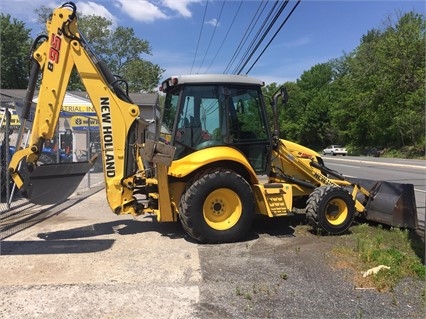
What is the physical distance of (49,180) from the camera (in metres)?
7.25

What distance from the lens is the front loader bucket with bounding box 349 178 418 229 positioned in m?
7.16

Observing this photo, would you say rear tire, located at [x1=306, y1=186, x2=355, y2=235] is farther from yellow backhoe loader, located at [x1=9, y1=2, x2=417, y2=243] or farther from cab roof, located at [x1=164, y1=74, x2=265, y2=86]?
cab roof, located at [x1=164, y1=74, x2=265, y2=86]

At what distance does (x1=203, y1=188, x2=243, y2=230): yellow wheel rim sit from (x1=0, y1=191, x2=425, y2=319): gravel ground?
0.40 metres

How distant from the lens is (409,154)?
143 ft

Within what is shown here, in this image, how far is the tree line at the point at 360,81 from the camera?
44.3 metres

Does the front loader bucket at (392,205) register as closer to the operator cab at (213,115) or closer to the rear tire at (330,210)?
the rear tire at (330,210)

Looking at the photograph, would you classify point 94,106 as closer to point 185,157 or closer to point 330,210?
point 185,157

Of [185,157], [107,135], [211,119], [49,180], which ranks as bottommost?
[49,180]

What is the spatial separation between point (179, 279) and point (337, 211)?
11.1 ft

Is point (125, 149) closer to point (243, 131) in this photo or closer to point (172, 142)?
point (172, 142)

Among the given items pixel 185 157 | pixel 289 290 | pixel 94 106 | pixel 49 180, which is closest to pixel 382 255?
pixel 289 290

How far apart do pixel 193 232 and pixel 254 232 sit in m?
1.41

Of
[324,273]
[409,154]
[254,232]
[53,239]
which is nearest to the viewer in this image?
[324,273]

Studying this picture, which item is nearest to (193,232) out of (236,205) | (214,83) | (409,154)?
(236,205)
